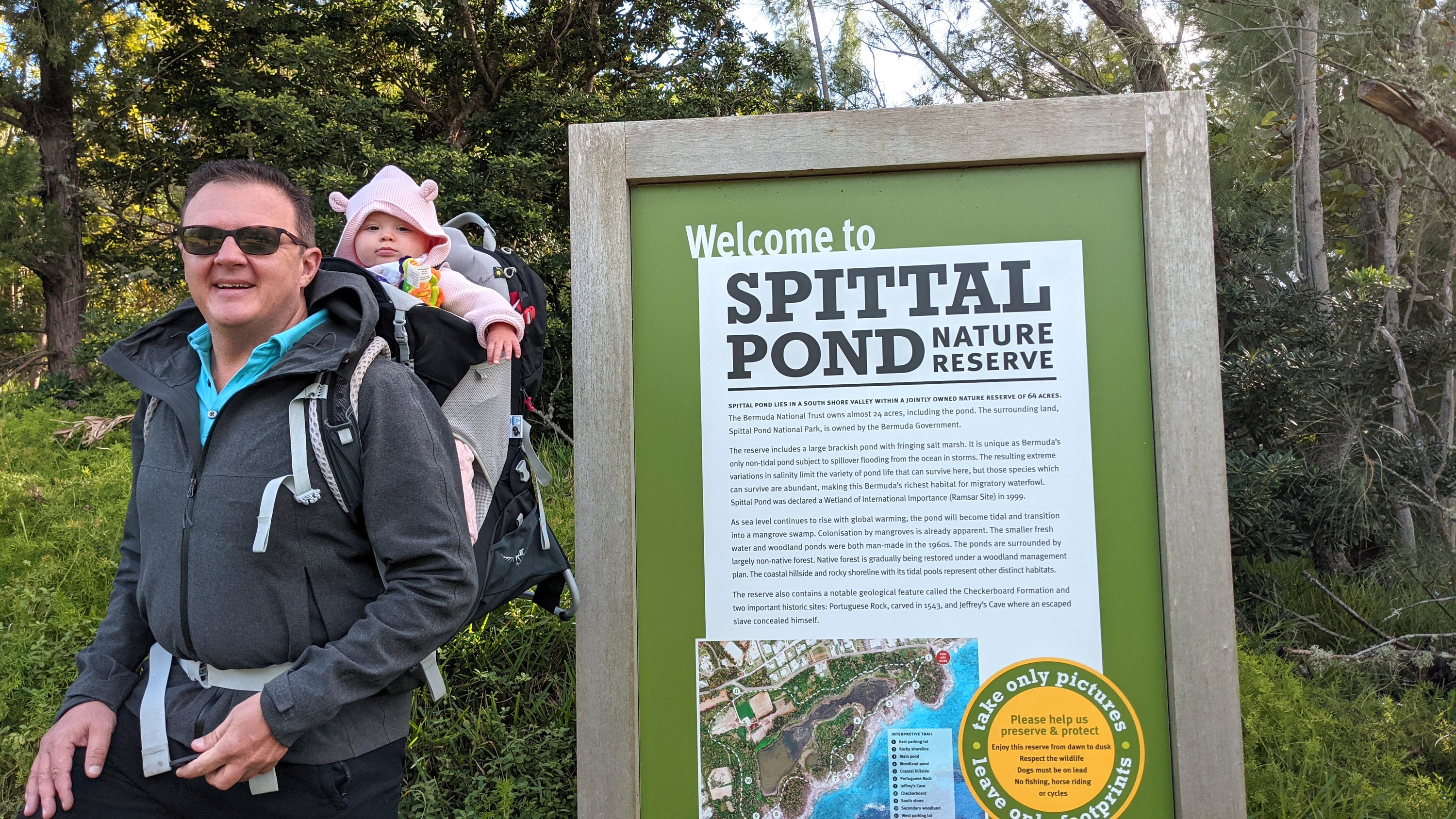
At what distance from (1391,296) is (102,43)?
37.6 ft

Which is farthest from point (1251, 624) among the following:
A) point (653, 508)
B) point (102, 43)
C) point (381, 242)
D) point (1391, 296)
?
point (102, 43)

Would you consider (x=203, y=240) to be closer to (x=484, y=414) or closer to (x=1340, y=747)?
(x=484, y=414)

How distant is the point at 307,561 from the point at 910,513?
1.25m

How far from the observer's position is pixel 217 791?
5.91 ft

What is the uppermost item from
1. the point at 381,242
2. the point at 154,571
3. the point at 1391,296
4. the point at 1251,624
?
the point at 1391,296

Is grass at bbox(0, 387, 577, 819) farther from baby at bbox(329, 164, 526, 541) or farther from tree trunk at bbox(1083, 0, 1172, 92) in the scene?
tree trunk at bbox(1083, 0, 1172, 92)

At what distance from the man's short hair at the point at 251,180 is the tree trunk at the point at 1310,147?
5293 millimetres

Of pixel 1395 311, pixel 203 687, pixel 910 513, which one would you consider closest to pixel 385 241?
pixel 203 687

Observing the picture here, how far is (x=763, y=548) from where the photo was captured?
6.65ft

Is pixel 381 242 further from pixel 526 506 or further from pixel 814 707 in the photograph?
pixel 814 707

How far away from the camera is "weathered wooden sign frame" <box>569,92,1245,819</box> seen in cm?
193

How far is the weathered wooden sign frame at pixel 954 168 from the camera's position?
1.93 meters

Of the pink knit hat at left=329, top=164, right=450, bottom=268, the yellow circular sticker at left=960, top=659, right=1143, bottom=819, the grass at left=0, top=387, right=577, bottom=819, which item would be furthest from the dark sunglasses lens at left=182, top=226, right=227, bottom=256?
the grass at left=0, top=387, right=577, bottom=819

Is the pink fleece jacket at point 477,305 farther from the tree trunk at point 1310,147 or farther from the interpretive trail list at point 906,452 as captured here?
the tree trunk at point 1310,147
